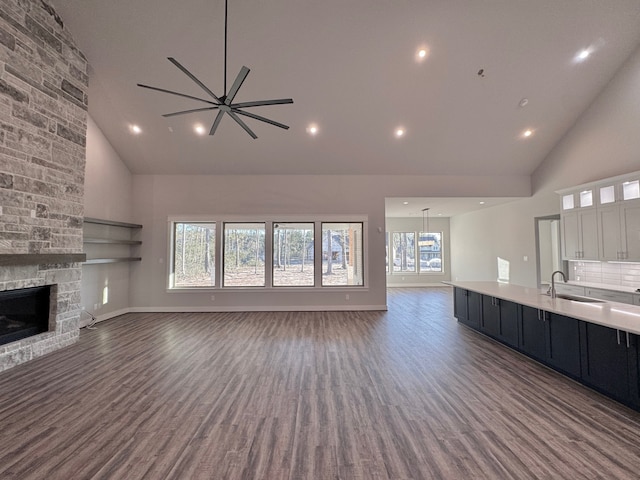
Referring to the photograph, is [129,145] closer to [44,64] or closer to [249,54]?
[44,64]

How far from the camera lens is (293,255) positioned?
7.12 meters

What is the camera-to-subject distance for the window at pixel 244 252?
7035 mm

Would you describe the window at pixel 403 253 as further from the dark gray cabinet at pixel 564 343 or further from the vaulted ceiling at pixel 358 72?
the dark gray cabinet at pixel 564 343

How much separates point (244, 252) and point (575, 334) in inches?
242

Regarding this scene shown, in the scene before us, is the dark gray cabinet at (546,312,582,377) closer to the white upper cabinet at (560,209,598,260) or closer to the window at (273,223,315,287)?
the white upper cabinet at (560,209,598,260)

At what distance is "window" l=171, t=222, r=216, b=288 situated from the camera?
6.99m

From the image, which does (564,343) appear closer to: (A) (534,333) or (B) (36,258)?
(A) (534,333)

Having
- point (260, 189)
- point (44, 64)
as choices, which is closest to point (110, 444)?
point (44, 64)

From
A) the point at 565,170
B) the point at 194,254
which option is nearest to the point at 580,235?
the point at 565,170

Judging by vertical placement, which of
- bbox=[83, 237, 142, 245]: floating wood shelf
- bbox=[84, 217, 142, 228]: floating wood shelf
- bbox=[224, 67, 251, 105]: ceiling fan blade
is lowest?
bbox=[83, 237, 142, 245]: floating wood shelf

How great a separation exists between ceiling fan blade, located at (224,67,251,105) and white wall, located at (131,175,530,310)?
382 centimetres

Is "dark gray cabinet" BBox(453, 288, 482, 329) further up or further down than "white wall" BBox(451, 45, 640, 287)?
further down

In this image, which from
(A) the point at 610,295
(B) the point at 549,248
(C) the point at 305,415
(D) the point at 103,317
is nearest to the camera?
(C) the point at 305,415

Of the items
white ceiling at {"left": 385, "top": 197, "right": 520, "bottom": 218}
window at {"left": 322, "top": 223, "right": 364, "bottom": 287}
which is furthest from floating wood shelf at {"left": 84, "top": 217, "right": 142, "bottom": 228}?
white ceiling at {"left": 385, "top": 197, "right": 520, "bottom": 218}
